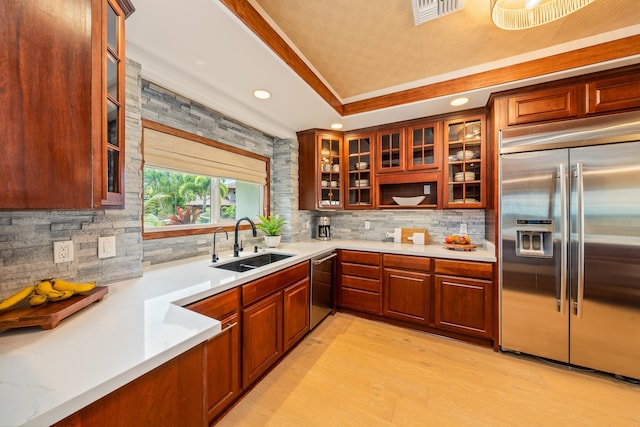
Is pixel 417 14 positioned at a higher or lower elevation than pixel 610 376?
higher

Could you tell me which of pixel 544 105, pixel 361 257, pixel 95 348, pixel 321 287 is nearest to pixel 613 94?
pixel 544 105

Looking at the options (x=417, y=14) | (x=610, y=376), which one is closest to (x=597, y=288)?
(x=610, y=376)

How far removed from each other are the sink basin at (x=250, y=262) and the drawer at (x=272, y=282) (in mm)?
211

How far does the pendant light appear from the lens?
125 cm

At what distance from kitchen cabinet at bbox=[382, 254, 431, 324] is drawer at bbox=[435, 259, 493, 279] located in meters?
0.11

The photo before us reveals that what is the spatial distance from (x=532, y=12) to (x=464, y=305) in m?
2.26

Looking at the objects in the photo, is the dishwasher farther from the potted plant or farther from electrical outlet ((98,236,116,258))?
electrical outlet ((98,236,116,258))

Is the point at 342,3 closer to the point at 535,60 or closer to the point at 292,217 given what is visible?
the point at 535,60

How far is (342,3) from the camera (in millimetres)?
1459

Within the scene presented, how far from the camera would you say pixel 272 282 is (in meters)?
1.91

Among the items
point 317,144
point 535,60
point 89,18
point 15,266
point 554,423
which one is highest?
point 535,60

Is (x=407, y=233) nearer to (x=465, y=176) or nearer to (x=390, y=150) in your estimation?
(x=465, y=176)

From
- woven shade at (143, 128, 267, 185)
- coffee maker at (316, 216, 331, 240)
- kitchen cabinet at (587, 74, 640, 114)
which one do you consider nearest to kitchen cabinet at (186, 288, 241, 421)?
woven shade at (143, 128, 267, 185)

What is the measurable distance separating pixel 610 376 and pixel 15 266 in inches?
154
